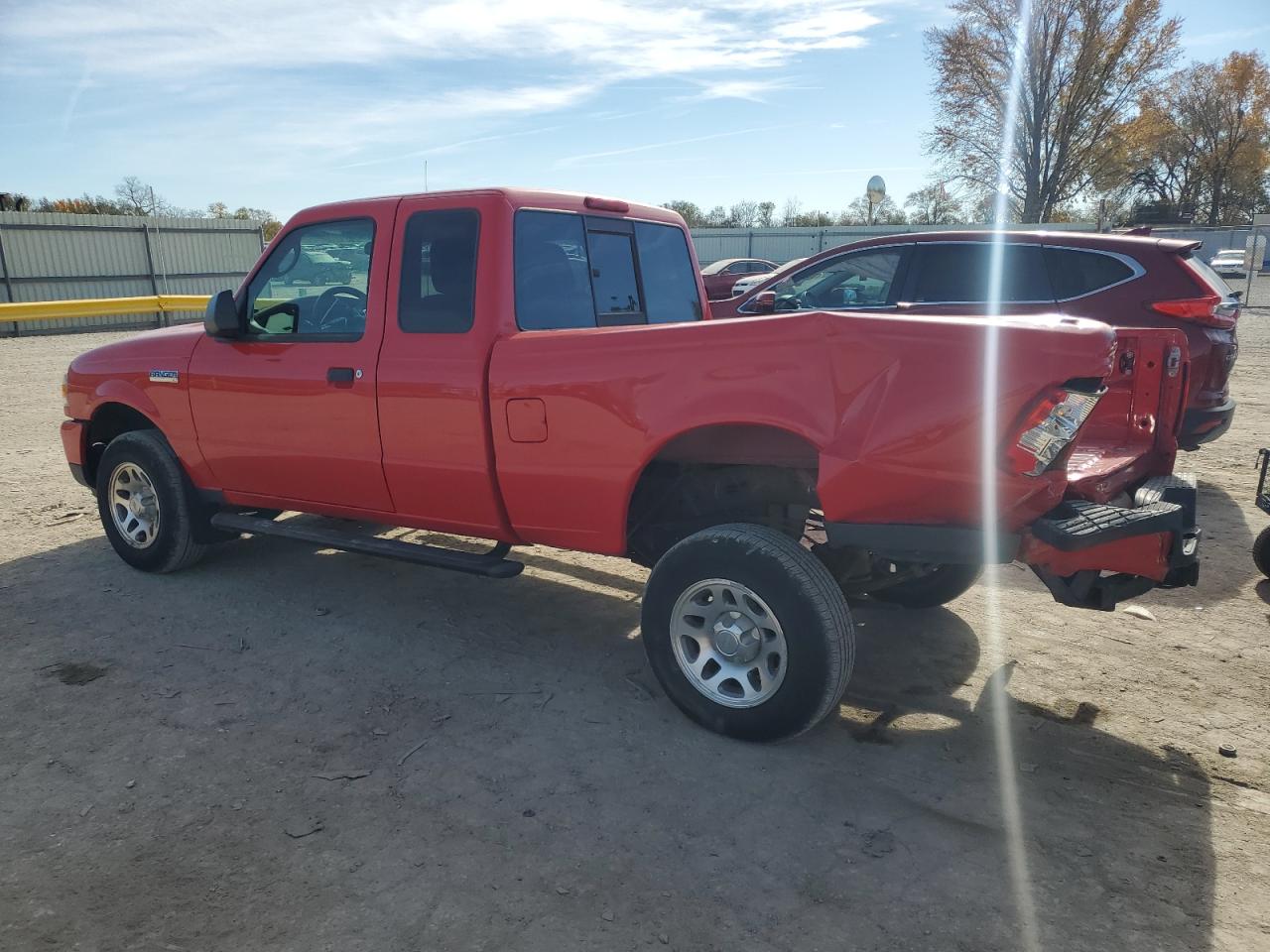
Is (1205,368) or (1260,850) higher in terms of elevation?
(1205,368)

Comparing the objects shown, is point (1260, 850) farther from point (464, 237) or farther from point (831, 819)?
point (464, 237)

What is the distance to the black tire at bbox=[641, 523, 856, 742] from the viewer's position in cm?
324

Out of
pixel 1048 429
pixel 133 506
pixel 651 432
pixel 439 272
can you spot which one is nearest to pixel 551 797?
pixel 651 432

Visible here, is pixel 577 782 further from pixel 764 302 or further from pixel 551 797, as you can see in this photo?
pixel 764 302

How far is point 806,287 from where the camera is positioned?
7.77 meters

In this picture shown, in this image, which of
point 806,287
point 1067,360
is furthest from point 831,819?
point 806,287

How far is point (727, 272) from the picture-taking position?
26.3 metres

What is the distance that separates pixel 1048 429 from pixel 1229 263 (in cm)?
4255

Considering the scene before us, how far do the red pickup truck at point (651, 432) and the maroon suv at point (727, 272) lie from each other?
13999 millimetres

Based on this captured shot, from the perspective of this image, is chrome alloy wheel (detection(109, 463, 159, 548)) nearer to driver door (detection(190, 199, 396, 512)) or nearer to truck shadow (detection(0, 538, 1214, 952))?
driver door (detection(190, 199, 396, 512))

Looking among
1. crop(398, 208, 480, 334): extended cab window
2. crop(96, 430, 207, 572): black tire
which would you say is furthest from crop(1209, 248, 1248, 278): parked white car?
crop(96, 430, 207, 572): black tire

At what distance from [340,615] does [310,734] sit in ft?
4.45

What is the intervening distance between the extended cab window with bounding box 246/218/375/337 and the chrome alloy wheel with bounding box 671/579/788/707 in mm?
2132

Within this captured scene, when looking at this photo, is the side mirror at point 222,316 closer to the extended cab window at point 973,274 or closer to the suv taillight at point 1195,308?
the extended cab window at point 973,274
